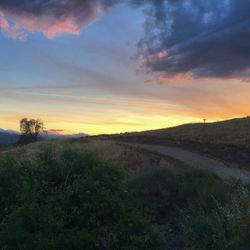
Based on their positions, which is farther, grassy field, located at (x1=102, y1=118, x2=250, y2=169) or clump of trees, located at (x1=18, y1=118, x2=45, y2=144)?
clump of trees, located at (x1=18, y1=118, x2=45, y2=144)

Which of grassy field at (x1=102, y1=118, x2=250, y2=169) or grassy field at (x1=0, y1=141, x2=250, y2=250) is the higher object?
grassy field at (x1=102, y1=118, x2=250, y2=169)

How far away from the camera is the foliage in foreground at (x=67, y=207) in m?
9.09

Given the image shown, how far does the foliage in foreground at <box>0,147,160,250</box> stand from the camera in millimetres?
9086

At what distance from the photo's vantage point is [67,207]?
9.91 metres

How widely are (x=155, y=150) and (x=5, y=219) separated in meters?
26.5

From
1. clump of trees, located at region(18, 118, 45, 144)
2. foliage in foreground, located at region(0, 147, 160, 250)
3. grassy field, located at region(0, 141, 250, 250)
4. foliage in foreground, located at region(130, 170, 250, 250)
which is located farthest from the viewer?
clump of trees, located at region(18, 118, 45, 144)

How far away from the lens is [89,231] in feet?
31.4

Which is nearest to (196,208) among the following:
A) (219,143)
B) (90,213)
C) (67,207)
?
(90,213)

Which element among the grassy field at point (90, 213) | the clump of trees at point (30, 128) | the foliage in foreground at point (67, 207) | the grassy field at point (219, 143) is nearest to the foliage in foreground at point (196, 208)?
the grassy field at point (90, 213)

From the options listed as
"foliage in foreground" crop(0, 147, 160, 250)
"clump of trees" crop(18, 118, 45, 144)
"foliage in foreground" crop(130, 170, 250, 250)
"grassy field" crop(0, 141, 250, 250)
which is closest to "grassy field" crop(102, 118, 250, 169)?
"foliage in foreground" crop(130, 170, 250, 250)

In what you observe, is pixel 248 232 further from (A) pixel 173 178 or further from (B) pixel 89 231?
(A) pixel 173 178

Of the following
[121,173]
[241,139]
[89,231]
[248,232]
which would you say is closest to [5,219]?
[89,231]

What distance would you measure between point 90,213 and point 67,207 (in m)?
0.48

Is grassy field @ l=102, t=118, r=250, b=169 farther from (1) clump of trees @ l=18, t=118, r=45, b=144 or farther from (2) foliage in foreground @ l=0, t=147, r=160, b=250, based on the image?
(1) clump of trees @ l=18, t=118, r=45, b=144
